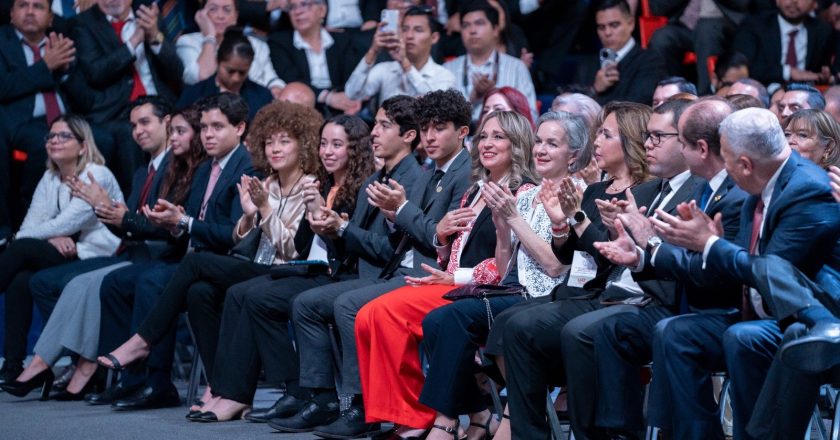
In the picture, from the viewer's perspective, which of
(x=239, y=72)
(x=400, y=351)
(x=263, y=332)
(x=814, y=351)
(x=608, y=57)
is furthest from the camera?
(x=239, y=72)

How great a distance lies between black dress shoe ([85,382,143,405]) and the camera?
7.11 m

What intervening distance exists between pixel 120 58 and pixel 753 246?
251 inches

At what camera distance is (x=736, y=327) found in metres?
4.21

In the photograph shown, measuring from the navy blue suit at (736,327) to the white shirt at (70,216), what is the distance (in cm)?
448

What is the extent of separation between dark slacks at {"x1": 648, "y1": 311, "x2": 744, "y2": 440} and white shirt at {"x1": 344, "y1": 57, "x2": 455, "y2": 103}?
4107mm

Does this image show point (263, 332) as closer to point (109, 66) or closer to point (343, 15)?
point (109, 66)

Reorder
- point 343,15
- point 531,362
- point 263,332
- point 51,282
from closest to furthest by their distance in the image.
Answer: point 531,362
point 263,332
point 51,282
point 343,15

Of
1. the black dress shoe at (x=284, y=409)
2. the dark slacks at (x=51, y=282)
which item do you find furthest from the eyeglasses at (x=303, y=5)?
the black dress shoe at (x=284, y=409)

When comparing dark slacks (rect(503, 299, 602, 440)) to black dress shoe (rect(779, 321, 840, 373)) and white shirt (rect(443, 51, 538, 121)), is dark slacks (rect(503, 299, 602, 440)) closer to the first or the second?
black dress shoe (rect(779, 321, 840, 373))

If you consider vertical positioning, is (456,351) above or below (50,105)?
below

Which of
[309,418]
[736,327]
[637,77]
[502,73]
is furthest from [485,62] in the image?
[736,327]

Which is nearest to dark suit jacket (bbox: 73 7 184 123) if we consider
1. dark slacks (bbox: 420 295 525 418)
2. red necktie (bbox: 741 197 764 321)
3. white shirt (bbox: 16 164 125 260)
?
white shirt (bbox: 16 164 125 260)

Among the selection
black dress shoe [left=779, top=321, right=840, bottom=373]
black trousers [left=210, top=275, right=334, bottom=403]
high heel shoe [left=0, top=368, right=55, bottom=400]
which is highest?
black dress shoe [left=779, top=321, right=840, bottom=373]

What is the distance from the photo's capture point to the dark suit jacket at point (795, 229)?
4.17 m
